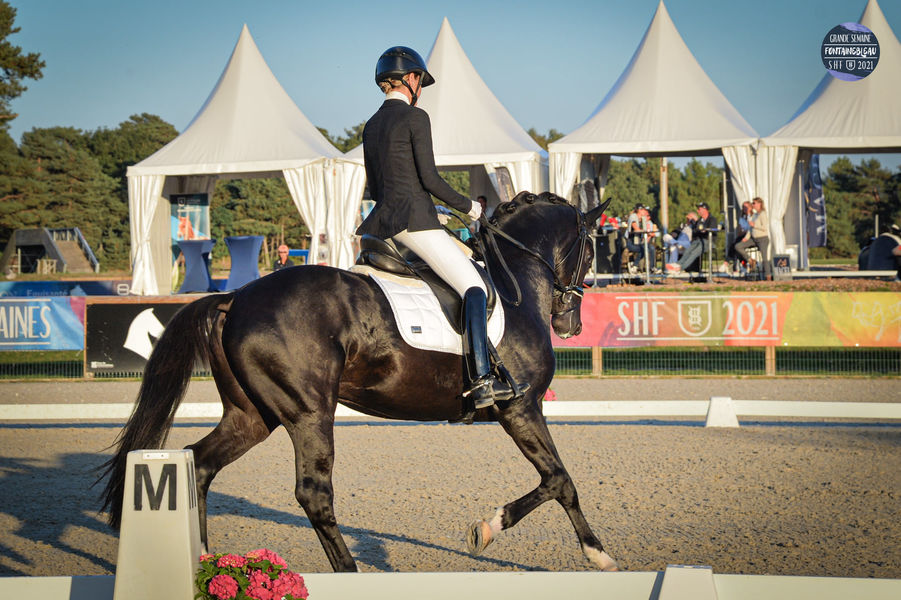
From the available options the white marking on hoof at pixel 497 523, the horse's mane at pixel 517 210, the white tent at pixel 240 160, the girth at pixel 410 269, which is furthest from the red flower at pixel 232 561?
the white tent at pixel 240 160

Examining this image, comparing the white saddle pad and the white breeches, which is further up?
the white breeches

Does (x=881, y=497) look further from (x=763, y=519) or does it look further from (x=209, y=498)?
(x=209, y=498)

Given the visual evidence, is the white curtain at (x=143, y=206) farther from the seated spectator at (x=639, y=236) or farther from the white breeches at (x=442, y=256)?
the white breeches at (x=442, y=256)

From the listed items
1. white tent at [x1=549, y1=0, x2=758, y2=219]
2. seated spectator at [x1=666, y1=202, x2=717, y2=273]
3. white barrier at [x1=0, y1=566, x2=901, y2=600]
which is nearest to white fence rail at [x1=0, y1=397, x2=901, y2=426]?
white barrier at [x1=0, y1=566, x2=901, y2=600]

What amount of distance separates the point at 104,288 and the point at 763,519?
24055mm

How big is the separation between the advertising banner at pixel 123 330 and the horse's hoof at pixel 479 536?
1107cm

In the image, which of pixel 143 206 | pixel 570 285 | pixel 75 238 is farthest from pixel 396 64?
pixel 75 238

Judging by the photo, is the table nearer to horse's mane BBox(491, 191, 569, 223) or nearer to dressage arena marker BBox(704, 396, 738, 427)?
dressage arena marker BBox(704, 396, 738, 427)

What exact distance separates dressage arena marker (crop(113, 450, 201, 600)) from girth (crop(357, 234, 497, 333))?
210 cm

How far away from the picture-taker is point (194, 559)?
332 centimetres

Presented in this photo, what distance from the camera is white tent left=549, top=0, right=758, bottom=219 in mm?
21703

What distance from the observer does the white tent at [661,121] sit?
21703mm

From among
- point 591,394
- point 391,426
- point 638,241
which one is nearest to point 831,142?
point 638,241

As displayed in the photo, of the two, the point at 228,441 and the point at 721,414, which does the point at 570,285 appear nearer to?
the point at 228,441
